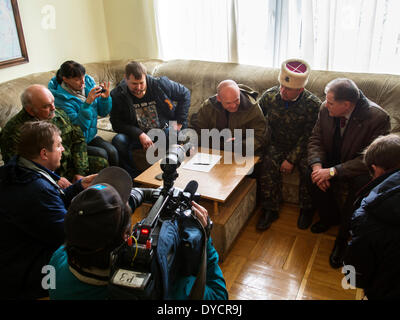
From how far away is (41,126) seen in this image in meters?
1.56

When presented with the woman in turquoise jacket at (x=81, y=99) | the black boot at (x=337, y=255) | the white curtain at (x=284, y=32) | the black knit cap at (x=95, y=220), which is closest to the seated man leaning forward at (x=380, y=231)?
the black boot at (x=337, y=255)

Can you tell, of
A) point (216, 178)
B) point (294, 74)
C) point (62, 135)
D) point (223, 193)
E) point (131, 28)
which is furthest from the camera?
point (131, 28)

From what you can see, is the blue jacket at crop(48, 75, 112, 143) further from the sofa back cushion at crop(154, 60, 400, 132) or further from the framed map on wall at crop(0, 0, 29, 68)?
the sofa back cushion at crop(154, 60, 400, 132)

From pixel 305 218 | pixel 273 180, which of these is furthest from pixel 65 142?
pixel 305 218

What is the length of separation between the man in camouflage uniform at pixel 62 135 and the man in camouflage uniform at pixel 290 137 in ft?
3.84

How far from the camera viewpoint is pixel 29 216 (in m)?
1.34

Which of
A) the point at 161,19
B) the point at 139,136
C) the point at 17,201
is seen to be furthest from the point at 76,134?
the point at 161,19

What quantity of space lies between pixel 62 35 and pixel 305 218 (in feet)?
8.99

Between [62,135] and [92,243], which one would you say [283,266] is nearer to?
[92,243]

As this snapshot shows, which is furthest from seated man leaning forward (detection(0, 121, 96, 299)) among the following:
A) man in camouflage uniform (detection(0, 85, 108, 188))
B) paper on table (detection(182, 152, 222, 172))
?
paper on table (detection(182, 152, 222, 172))

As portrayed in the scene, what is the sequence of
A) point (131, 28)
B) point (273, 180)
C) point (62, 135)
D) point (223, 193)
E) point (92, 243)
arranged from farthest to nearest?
point (131, 28) → point (273, 180) → point (62, 135) → point (223, 193) → point (92, 243)

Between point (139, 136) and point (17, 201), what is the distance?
137 centimetres

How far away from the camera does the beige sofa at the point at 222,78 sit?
2.10 m
